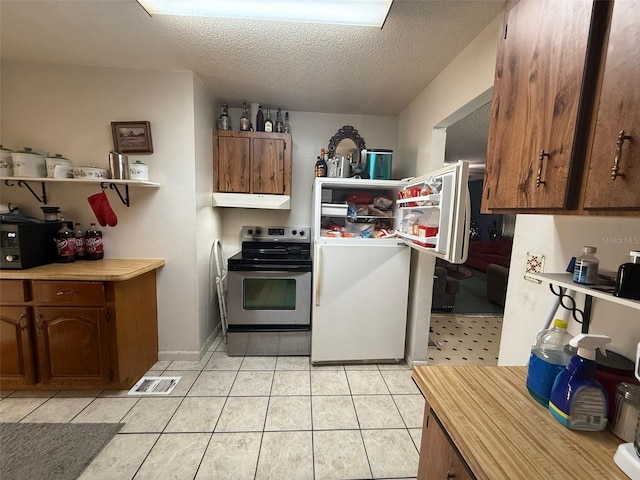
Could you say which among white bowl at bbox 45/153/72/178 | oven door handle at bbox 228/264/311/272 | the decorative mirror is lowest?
oven door handle at bbox 228/264/311/272

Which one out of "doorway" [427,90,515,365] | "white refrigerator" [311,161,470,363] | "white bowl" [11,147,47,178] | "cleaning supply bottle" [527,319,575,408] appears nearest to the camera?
"cleaning supply bottle" [527,319,575,408]

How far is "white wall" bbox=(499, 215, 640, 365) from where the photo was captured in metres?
0.83

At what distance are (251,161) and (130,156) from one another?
0.97 meters

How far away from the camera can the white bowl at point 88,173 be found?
188cm

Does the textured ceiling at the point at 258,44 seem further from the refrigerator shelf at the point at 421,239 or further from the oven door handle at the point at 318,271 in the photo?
the oven door handle at the point at 318,271

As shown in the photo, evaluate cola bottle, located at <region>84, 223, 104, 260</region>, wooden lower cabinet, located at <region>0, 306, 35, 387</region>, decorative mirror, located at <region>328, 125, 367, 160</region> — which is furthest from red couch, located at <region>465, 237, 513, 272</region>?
wooden lower cabinet, located at <region>0, 306, 35, 387</region>

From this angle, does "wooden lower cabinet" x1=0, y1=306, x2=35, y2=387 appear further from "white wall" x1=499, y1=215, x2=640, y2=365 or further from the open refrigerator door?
"white wall" x1=499, y1=215, x2=640, y2=365

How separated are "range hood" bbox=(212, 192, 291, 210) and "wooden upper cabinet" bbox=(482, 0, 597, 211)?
184 centimetres

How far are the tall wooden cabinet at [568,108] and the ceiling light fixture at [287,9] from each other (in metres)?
0.69

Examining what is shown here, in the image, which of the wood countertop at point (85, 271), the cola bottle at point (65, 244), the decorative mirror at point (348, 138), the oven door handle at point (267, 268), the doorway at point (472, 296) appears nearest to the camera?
the wood countertop at point (85, 271)

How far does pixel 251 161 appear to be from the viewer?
2.48 meters

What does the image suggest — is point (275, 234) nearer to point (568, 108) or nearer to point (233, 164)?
point (233, 164)

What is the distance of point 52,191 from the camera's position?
2078 millimetres

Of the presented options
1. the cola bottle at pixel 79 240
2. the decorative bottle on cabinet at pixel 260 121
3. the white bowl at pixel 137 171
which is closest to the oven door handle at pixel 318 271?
the decorative bottle on cabinet at pixel 260 121
